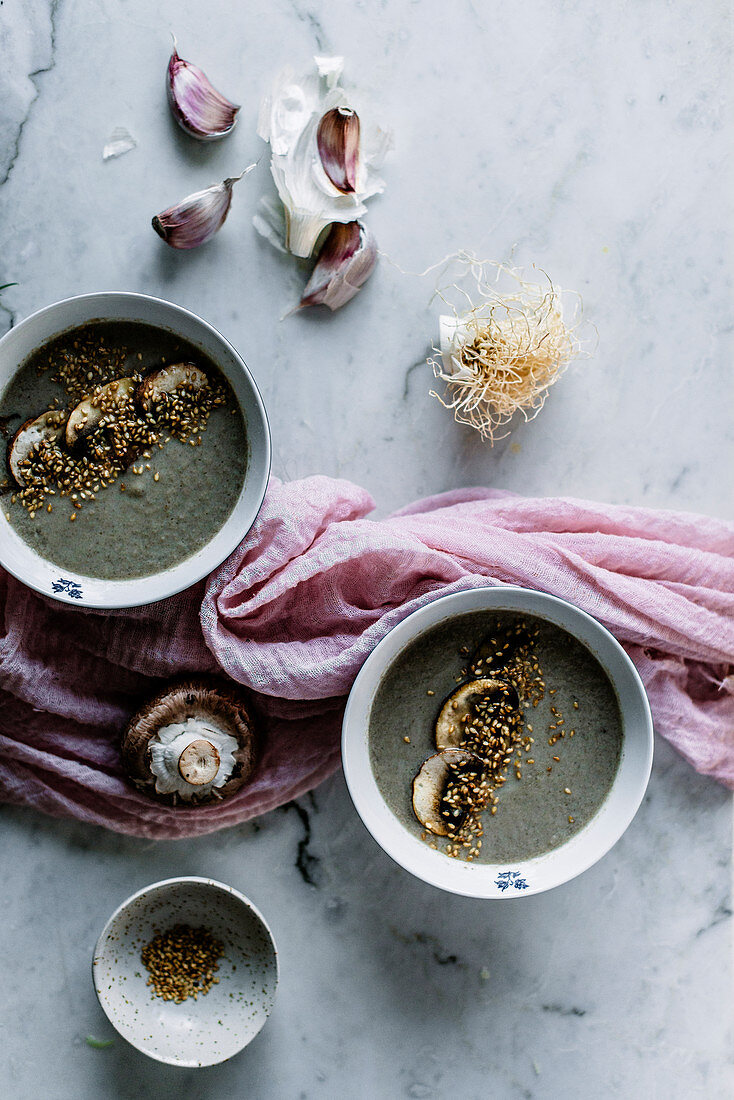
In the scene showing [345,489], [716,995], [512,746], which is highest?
[345,489]

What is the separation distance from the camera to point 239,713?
159 centimetres

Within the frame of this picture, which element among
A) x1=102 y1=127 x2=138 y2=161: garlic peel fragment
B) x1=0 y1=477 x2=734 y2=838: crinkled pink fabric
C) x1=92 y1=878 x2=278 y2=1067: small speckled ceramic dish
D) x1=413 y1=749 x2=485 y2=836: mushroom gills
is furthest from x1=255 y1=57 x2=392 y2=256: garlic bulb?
x1=92 y1=878 x2=278 y2=1067: small speckled ceramic dish

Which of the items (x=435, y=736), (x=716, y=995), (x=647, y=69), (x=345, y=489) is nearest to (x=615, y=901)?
(x=716, y=995)

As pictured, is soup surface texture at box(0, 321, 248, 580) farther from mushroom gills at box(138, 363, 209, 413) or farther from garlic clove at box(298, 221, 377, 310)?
garlic clove at box(298, 221, 377, 310)

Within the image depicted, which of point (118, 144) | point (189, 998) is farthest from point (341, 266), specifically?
point (189, 998)

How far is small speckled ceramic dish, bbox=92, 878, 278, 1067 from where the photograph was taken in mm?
1583

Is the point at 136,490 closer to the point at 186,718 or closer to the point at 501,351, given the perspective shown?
the point at 186,718

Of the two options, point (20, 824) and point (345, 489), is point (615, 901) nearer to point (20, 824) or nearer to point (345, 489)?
point (345, 489)

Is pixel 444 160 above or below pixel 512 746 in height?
above

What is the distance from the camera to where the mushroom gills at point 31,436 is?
1.49 m

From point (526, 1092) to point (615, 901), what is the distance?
1.42 feet

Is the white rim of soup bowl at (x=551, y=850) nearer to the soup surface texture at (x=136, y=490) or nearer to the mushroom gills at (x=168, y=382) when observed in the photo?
the soup surface texture at (x=136, y=490)

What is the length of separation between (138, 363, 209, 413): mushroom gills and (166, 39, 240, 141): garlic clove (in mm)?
480

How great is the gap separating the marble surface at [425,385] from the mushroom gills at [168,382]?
0.19 m
